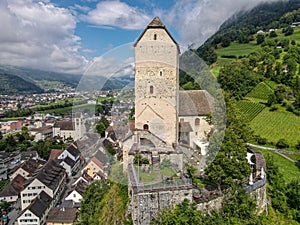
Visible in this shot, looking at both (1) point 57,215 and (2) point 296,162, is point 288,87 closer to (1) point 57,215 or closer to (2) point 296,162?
(2) point 296,162

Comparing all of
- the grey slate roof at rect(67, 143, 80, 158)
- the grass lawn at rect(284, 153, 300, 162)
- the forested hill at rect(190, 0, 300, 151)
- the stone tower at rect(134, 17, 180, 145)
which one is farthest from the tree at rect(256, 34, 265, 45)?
the stone tower at rect(134, 17, 180, 145)

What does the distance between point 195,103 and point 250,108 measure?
53.2 ft

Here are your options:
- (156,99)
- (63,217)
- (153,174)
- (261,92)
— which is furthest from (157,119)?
(261,92)

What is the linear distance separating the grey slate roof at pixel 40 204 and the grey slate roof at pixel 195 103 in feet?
57.6

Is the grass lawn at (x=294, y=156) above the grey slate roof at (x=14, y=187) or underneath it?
above

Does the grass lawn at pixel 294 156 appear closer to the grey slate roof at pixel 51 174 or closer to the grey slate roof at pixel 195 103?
the grey slate roof at pixel 195 103

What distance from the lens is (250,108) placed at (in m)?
36.1

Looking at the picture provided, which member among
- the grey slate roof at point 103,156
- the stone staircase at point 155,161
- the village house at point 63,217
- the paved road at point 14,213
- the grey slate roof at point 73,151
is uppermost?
the stone staircase at point 155,161

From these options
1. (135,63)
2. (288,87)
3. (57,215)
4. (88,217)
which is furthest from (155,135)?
(288,87)

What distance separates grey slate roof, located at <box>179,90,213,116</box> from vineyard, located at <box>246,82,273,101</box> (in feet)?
66.1

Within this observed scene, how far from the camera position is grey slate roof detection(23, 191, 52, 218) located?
2514 centimetres

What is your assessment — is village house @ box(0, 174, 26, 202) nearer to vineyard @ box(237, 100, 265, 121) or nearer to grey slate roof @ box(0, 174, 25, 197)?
grey slate roof @ box(0, 174, 25, 197)

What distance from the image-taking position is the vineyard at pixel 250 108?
3454cm

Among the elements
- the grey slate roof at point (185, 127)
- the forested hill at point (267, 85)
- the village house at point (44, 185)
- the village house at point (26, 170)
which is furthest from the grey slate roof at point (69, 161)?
the forested hill at point (267, 85)
